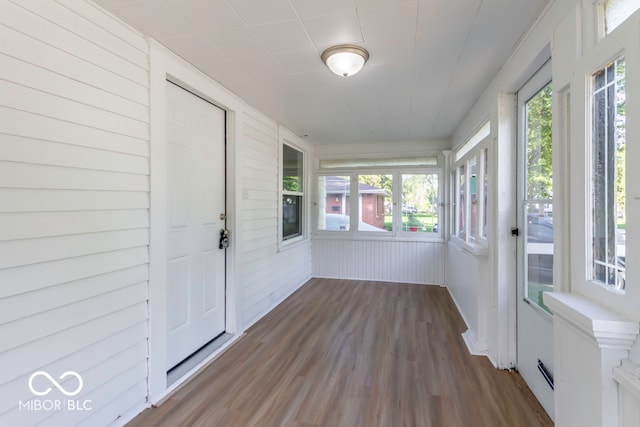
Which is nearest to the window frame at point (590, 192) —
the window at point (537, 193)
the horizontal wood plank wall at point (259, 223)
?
the window at point (537, 193)

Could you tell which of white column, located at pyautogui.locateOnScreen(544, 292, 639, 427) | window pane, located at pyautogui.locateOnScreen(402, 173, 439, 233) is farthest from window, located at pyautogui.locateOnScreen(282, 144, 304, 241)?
white column, located at pyautogui.locateOnScreen(544, 292, 639, 427)

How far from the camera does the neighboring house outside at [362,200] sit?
17.3 ft

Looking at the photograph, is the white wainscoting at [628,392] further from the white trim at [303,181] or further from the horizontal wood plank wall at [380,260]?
the horizontal wood plank wall at [380,260]

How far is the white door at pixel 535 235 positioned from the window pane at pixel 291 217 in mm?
2968

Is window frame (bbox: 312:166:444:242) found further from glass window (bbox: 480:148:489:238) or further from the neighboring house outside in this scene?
glass window (bbox: 480:148:489:238)

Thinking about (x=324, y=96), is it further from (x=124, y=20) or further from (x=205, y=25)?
(x=124, y=20)

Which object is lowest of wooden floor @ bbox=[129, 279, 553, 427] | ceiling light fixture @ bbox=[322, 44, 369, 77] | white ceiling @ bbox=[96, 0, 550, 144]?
wooden floor @ bbox=[129, 279, 553, 427]

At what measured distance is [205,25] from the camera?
1.83m

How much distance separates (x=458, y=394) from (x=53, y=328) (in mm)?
2458

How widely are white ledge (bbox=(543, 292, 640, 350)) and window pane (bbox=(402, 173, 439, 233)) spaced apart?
387 centimetres

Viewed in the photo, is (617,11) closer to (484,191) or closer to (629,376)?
(629,376)

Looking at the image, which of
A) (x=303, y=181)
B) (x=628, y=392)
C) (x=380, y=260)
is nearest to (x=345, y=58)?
(x=628, y=392)

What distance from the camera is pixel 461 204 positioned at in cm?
412

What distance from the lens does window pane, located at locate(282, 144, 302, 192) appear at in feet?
14.5
